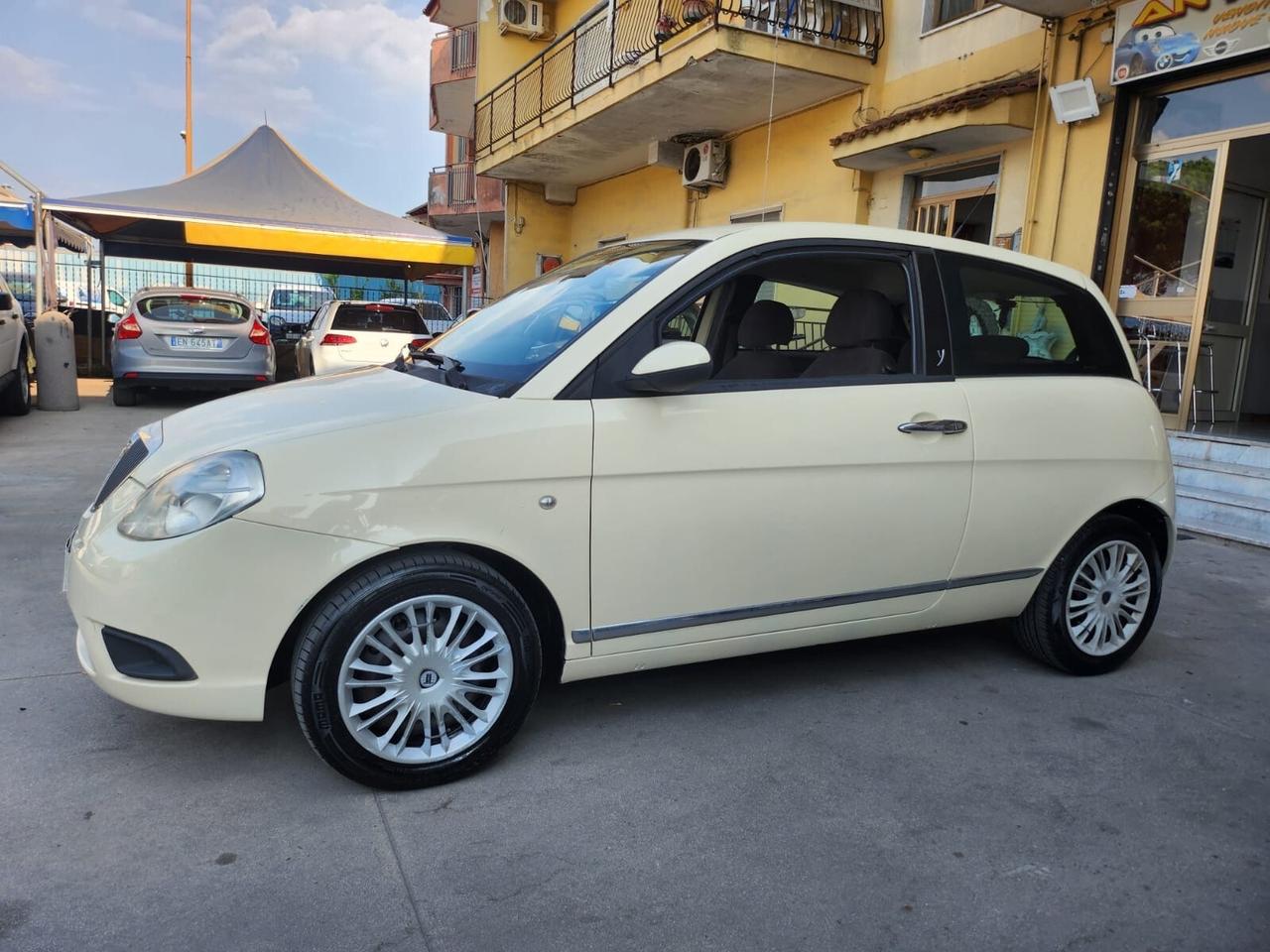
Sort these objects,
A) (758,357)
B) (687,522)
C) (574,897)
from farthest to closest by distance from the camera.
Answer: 1. (758,357)
2. (687,522)
3. (574,897)

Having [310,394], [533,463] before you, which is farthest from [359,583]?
[310,394]

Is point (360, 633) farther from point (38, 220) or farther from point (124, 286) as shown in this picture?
point (124, 286)

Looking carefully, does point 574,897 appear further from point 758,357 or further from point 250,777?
point 758,357

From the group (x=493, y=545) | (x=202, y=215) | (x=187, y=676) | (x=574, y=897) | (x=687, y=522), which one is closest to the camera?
(x=574, y=897)

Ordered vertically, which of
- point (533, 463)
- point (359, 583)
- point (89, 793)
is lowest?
point (89, 793)

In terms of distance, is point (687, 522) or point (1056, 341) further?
point (1056, 341)

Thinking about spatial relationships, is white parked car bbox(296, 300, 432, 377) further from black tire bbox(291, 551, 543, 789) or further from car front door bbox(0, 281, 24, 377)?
black tire bbox(291, 551, 543, 789)

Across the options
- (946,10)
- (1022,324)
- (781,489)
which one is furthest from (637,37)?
(781,489)

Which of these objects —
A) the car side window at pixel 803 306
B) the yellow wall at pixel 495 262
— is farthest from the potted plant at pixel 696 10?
the yellow wall at pixel 495 262

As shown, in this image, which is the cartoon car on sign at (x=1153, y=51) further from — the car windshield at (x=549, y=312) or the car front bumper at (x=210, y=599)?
the car front bumper at (x=210, y=599)

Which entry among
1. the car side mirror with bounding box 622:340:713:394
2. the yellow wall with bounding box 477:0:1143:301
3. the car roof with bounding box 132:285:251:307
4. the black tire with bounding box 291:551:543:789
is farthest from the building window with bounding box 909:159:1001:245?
the car roof with bounding box 132:285:251:307

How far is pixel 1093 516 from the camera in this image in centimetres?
361

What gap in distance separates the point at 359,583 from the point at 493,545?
370 mm

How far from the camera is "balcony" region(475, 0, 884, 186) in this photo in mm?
9688
